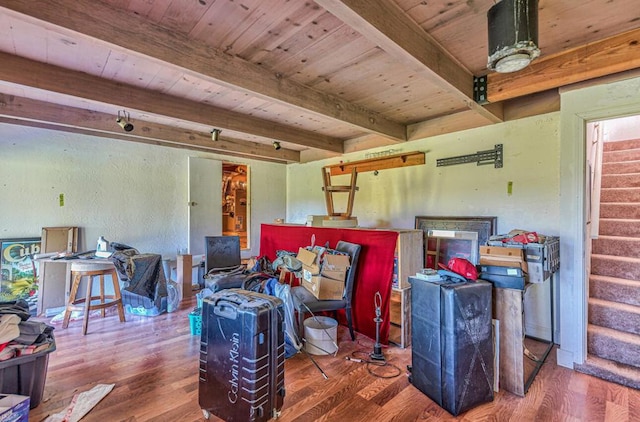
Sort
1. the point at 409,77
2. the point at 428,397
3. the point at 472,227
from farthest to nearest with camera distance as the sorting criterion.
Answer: the point at 472,227 < the point at 409,77 < the point at 428,397

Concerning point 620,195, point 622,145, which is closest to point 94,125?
point 620,195

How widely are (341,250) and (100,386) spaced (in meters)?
2.18

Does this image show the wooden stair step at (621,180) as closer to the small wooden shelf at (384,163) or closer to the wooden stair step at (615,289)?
the wooden stair step at (615,289)

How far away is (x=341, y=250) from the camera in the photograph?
9.96 ft

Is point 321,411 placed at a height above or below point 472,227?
below

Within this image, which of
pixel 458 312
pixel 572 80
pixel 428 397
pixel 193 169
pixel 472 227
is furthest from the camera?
pixel 193 169

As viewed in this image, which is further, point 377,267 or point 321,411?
point 377,267

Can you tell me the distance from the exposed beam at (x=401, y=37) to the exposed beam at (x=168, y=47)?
102cm

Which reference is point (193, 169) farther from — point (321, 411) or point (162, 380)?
point (321, 411)

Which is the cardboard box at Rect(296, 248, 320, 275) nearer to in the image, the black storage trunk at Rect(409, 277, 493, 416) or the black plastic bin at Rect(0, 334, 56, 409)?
the black storage trunk at Rect(409, 277, 493, 416)

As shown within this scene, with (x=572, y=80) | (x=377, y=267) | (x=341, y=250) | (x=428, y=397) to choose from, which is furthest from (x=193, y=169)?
(x=572, y=80)

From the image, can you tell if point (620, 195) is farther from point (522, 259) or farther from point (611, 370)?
point (522, 259)

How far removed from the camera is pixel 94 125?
337cm

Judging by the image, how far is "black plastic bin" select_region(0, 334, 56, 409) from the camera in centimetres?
184
